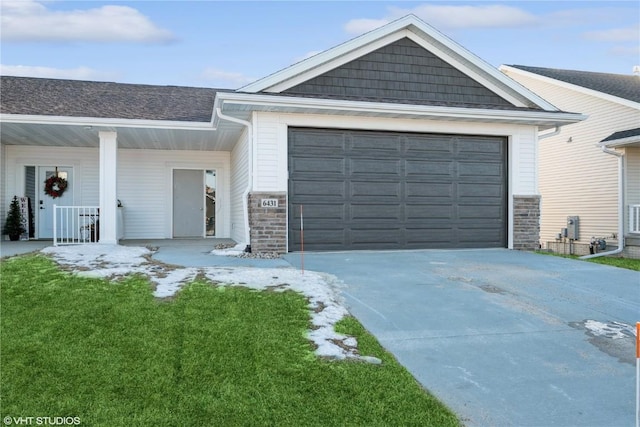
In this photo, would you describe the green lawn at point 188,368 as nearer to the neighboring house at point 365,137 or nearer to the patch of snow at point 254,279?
the patch of snow at point 254,279

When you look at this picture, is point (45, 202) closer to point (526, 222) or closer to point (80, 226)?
point (80, 226)

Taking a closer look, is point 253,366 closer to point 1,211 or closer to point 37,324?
point 37,324

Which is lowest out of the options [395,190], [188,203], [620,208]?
[620,208]

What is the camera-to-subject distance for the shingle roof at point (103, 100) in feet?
35.1

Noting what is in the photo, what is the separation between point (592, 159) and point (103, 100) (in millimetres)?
14514

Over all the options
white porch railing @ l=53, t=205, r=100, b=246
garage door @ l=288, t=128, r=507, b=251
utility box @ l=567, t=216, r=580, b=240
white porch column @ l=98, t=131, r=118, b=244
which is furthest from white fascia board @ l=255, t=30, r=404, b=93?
utility box @ l=567, t=216, r=580, b=240

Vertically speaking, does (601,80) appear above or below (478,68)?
above

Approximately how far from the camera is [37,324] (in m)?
4.50

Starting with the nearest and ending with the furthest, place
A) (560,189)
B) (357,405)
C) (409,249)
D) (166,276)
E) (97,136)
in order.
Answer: (357,405) < (166,276) < (409,249) < (97,136) < (560,189)

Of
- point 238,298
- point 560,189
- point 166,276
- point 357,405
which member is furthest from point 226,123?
point 560,189

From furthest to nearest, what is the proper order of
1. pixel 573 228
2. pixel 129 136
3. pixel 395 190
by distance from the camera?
pixel 573 228, pixel 129 136, pixel 395 190

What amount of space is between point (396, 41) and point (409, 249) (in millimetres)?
4483

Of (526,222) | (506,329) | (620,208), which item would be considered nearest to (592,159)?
(620,208)

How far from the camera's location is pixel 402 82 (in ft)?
33.4
